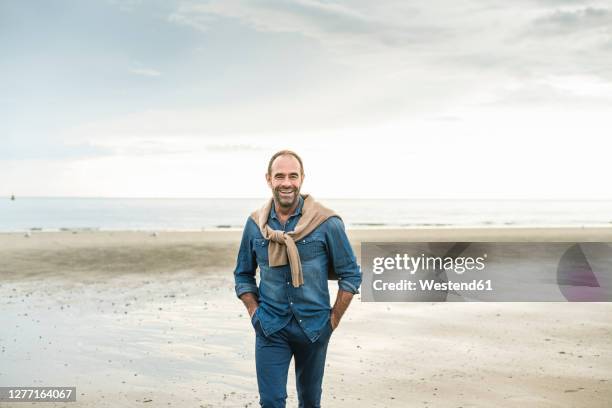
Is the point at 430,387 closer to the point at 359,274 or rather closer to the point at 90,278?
the point at 359,274

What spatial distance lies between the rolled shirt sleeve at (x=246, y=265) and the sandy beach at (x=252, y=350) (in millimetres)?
2285

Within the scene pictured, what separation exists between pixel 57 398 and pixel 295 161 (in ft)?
13.9

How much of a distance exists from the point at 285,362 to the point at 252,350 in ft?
14.0

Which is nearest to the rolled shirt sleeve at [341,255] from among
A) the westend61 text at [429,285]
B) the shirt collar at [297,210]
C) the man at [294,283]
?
the man at [294,283]

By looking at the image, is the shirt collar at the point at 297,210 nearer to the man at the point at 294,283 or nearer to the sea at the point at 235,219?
the man at the point at 294,283

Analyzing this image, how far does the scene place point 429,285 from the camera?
558 inches

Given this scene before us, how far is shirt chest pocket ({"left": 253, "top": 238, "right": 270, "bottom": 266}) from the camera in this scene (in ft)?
14.6

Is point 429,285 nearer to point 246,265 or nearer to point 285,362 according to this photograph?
point 246,265

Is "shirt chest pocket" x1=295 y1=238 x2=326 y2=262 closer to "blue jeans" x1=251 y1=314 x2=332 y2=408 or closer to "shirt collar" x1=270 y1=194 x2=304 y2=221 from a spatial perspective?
"shirt collar" x1=270 y1=194 x2=304 y2=221

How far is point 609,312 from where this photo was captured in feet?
37.1

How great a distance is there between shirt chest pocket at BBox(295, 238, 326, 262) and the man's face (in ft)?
1.00

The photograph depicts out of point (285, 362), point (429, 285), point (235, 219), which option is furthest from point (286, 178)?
point (235, 219)

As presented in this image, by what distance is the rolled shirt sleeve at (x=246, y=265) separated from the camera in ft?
15.0

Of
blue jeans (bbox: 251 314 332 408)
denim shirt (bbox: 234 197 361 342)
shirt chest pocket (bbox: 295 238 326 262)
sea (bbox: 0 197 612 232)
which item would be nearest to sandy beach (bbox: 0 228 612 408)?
blue jeans (bbox: 251 314 332 408)
